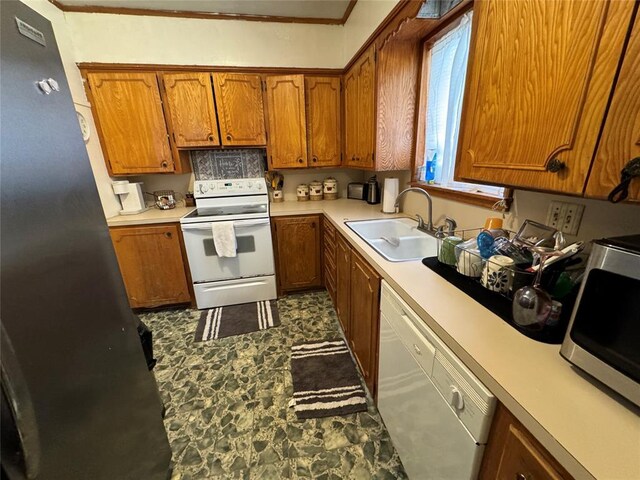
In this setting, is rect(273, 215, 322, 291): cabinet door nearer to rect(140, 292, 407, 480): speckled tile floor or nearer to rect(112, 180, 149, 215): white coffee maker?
rect(140, 292, 407, 480): speckled tile floor

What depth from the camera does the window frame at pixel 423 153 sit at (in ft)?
4.26

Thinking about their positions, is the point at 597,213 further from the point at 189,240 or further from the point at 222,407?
the point at 189,240

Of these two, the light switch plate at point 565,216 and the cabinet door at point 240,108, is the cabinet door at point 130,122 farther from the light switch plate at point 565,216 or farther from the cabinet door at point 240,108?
the light switch plate at point 565,216

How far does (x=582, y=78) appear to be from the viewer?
24.0 inches

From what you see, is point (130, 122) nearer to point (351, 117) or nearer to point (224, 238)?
point (224, 238)

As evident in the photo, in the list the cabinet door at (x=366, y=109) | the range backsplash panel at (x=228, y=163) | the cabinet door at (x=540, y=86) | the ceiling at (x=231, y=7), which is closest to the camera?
the cabinet door at (x=540, y=86)

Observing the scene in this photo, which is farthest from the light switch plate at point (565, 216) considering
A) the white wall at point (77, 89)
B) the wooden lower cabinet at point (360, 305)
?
the white wall at point (77, 89)

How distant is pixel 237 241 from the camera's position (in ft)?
7.82

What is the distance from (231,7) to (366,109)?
5.02 feet

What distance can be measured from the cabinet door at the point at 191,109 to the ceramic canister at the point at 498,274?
246 cm

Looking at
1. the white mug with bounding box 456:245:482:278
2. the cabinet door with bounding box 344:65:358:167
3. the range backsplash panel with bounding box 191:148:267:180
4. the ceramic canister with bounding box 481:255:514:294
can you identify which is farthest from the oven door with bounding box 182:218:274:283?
the ceramic canister with bounding box 481:255:514:294

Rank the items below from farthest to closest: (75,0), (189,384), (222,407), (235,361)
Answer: (75,0) → (235,361) → (189,384) → (222,407)

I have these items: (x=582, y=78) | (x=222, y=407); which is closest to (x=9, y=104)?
(x=582, y=78)

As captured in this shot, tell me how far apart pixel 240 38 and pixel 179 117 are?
96cm
